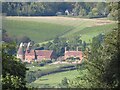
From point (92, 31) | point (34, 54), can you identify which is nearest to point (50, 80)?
point (34, 54)

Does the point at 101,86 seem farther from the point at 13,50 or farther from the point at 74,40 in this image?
the point at 13,50

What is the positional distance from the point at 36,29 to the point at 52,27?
1.20 feet

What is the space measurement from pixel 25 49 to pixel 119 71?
1.23 m

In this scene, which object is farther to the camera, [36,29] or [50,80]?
[36,29]

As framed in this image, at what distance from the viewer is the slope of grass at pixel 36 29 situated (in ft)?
15.1

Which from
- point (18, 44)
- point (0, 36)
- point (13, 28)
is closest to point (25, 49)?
point (18, 44)

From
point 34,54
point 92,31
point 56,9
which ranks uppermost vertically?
point 56,9

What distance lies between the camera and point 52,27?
4.62 m

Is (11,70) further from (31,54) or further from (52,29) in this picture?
(52,29)

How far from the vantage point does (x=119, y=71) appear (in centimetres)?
484

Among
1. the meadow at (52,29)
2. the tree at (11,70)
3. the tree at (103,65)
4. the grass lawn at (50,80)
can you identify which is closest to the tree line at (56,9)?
the meadow at (52,29)

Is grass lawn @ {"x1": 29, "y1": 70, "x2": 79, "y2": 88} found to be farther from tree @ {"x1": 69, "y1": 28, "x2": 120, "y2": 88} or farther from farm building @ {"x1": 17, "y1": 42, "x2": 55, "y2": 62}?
tree @ {"x1": 69, "y1": 28, "x2": 120, "y2": 88}

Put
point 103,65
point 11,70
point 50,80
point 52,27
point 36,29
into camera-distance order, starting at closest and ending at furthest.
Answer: point 11,70, point 50,80, point 52,27, point 36,29, point 103,65

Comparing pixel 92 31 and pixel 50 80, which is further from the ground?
pixel 92 31
